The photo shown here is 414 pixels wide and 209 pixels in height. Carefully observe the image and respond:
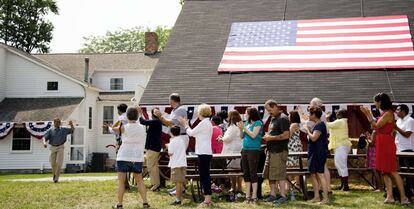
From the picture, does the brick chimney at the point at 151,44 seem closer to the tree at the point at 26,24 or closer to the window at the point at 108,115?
the window at the point at 108,115

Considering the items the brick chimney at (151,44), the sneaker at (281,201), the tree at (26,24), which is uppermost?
the tree at (26,24)

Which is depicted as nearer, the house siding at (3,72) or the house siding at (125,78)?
the house siding at (3,72)

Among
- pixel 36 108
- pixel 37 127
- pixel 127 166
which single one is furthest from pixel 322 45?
pixel 36 108

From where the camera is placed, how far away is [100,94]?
30.9 m

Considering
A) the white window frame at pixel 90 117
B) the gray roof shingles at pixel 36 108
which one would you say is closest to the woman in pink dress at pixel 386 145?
the gray roof shingles at pixel 36 108

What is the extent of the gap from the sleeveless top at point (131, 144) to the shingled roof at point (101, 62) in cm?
2478

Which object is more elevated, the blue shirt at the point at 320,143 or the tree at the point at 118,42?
the tree at the point at 118,42

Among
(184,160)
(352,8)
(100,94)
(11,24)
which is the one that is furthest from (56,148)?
(11,24)

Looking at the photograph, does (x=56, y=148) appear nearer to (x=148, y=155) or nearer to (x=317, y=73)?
(x=148, y=155)

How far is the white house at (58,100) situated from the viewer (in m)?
25.3

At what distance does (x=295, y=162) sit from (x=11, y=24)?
135 feet

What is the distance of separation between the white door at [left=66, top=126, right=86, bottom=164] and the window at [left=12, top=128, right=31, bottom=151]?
2122 mm

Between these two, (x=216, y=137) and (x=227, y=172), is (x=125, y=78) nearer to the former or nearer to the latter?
(x=216, y=137)

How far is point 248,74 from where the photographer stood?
44.0 feet
